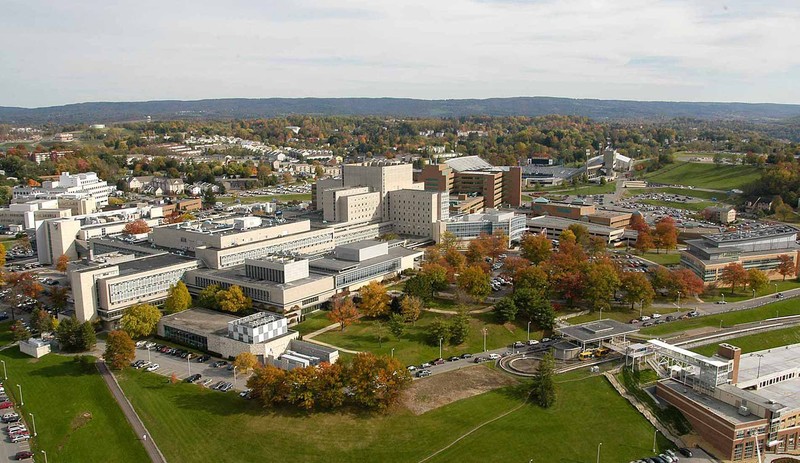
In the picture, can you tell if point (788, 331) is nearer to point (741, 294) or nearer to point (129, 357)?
point (741, 294)

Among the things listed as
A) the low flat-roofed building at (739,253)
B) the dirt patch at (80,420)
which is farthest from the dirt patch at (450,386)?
the low flat-roofed building at (739,253)

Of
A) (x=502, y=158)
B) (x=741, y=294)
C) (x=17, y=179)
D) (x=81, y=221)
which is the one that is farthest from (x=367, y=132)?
(x=741, y=294)

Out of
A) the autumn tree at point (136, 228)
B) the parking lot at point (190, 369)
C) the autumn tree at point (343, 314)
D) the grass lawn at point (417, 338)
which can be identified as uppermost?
the autumn tree at point (136, 228)

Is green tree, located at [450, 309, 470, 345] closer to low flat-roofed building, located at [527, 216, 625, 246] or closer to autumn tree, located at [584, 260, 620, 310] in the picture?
autumn tree, located at [584, 260, 620, 310]

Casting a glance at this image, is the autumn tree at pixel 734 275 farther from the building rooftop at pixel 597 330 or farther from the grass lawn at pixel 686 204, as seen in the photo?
the grass lawn at pixel 686 204

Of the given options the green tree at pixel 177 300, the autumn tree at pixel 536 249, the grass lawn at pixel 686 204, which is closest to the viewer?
the green tree at pixel 177 300

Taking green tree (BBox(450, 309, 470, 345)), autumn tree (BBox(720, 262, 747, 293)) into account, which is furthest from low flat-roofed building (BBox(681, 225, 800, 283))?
green tree (BBox(450, 309, 470, 345))
